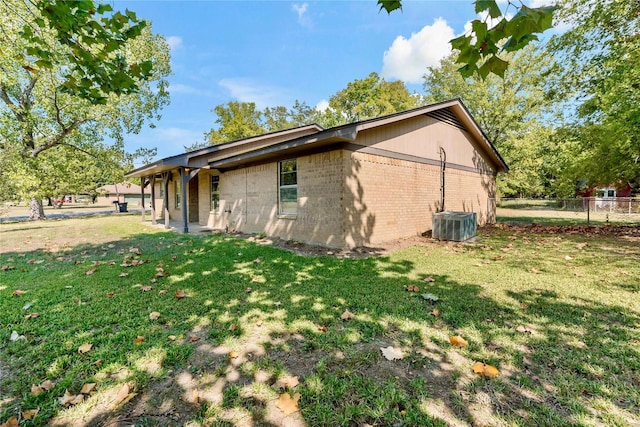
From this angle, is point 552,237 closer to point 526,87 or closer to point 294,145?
point 294,145

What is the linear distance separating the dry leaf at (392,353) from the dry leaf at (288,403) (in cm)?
92

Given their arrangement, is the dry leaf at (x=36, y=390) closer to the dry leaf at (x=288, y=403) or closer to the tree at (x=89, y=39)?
the dry leaf at (x=288, y=403)

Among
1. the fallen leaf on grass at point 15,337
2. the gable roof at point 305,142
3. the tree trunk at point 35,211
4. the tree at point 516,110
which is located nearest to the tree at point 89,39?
the fallen leaf on grass at point 15,337

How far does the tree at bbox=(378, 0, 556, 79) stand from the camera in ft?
6.73

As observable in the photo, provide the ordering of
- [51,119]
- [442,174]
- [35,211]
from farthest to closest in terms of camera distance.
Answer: [35,211]
[51,119]
[442,174]

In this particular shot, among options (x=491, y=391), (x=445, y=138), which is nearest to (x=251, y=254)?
(x=491, y=391)

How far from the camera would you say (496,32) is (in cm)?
232

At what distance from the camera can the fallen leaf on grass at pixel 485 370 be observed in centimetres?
228

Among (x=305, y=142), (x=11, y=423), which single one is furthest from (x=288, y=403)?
(x=305, y=142)

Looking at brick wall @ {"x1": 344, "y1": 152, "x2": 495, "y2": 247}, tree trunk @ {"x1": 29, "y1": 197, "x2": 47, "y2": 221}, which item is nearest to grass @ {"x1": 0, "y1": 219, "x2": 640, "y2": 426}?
brick wall @ {"x1": 344, "y1": 152, "x2": 495, "y2": 247}

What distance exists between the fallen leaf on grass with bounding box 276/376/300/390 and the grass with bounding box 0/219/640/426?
0.03 metres

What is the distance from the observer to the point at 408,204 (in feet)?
30.3

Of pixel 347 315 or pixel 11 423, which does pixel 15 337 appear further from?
pixel 347 315

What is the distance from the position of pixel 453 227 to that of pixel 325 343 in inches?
283
